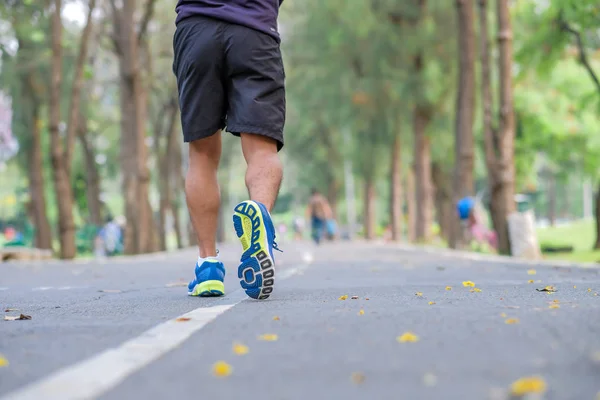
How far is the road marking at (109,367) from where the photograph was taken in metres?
2.51

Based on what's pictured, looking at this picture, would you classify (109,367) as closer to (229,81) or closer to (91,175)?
(229,81)

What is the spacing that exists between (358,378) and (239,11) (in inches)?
131

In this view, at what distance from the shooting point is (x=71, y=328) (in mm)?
4027

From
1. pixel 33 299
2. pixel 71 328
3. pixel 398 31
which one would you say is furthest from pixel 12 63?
pixel 71 328

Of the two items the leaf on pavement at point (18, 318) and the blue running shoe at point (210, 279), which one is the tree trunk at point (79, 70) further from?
the leaf on pavement at point (18, 318)

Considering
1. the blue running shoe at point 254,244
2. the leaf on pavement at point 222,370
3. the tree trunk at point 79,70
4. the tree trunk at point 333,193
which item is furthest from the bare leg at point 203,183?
the tree trunk at point 333,193

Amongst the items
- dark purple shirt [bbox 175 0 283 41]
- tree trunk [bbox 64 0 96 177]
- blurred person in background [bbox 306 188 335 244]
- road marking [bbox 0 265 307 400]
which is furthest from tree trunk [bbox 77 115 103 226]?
road marking [bbox 0 265 307 400]

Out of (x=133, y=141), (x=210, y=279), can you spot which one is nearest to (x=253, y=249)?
(x=210, y=279)

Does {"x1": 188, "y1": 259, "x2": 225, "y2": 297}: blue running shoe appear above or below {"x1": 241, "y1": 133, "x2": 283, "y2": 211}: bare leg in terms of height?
below

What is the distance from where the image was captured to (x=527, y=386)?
7.75ft

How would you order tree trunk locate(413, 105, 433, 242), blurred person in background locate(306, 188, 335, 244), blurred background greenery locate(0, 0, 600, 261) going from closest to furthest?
blurred background greenery locate(0, 0, 600, 261) → tree trunk locate(413, 105, 433, 242) → blurred person in background locate(306, 188, 335, 244)

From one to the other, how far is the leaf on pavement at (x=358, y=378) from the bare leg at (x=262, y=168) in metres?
2.78

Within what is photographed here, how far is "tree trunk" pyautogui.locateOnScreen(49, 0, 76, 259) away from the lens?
19.8 m

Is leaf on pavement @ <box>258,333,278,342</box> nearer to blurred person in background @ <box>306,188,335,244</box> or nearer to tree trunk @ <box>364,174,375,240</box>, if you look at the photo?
blurred person in background @ <box>306,188,335,244</box>
